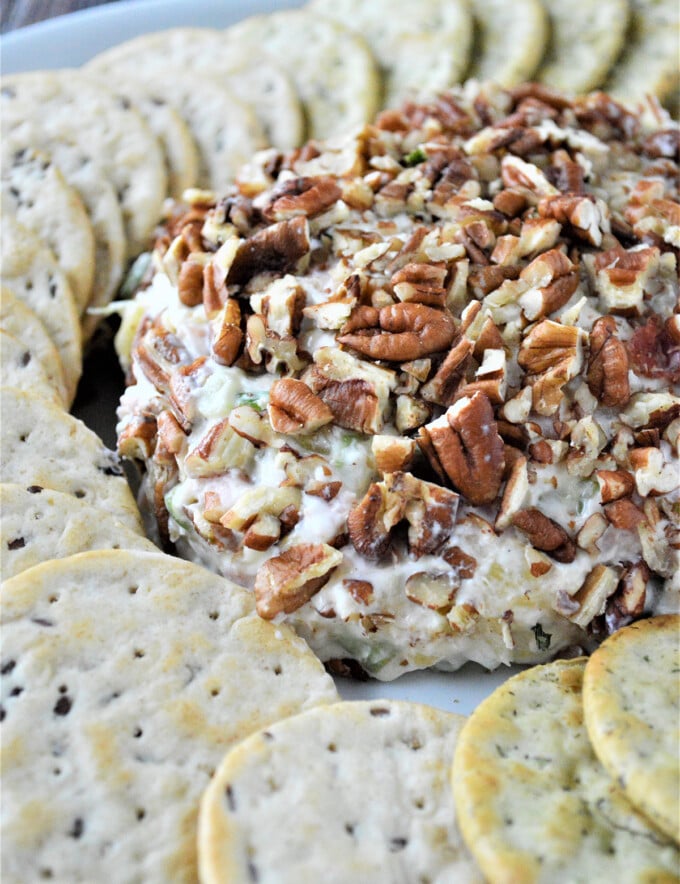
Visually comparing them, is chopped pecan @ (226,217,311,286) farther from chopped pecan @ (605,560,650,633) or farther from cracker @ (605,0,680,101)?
cracker @ (605,0,680,101)

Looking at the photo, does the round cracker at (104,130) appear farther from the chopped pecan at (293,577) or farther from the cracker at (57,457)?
the chopped pecan at (293,577)

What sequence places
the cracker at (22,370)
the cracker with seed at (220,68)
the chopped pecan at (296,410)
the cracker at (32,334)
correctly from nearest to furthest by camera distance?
the chopped pecan at (296,410)
the cracker at (22,370)
the cracker at (32,334)
the cracker with seed at (220,68)

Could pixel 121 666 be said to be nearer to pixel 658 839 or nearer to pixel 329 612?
pixel 329 612

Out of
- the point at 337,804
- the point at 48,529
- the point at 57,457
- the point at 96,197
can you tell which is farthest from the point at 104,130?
the point at 337,804

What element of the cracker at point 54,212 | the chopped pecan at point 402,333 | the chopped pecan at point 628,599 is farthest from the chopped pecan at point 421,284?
the cracker at point 54,212

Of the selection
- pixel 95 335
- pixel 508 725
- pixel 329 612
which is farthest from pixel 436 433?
pixel 95 335

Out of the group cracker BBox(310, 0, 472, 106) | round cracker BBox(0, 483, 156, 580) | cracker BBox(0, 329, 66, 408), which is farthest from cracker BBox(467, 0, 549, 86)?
Result: round cracker BBox(0, 483, 156, 580)

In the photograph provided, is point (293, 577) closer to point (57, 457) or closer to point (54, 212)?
point (57, 457)
